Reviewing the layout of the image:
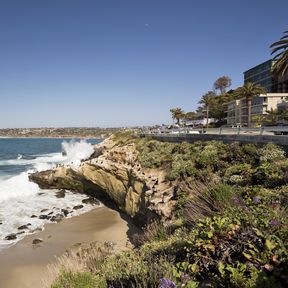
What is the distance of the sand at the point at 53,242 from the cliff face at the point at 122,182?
1643 mm

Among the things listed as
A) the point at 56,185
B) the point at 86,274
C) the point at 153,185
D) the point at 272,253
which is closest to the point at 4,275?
the point at 153,185

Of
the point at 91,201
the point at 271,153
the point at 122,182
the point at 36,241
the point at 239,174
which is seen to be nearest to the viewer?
the point at 239,174

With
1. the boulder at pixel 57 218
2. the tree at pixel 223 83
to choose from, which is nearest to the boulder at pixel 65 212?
the boulder at pixel 57 218

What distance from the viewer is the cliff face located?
1605 cm

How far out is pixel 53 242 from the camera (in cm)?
1791

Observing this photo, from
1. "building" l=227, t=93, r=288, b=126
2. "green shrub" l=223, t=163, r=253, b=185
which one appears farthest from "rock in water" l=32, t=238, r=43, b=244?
"building" l=227, t=93, r=288, b=126

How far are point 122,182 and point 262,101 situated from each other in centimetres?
4750

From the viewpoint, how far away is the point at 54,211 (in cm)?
2403

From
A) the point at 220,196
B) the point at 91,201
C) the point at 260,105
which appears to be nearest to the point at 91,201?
the point at 91,201

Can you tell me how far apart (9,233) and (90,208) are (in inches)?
301

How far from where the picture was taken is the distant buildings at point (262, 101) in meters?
59.6

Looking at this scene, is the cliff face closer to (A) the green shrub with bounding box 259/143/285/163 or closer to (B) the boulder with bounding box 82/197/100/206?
→ (B) the boulder with bounding box 82/197/100/206

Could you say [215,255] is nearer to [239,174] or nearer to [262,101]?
[239,174]

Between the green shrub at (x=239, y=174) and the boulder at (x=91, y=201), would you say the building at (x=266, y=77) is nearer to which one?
the boulder at (x=91, y=201)
